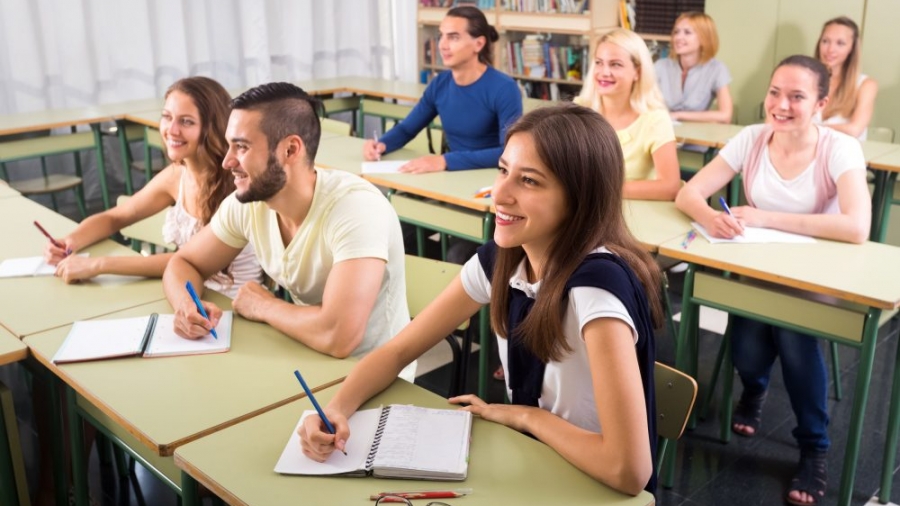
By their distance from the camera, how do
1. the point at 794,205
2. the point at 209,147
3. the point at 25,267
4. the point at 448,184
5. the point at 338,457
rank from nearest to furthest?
the point at 338,457 < the point at 25,267 < the point at 209,147 < the point at 794,205 < the point at 448,184

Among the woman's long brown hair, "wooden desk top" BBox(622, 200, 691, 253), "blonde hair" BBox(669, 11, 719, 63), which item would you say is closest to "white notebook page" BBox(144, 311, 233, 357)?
the woman's long brown hair

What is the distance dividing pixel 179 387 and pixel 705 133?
347 centimetres

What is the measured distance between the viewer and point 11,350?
1872mm

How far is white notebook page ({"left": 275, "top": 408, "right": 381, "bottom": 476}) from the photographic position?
4.55 ft

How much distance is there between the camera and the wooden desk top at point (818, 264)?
2.22 meters

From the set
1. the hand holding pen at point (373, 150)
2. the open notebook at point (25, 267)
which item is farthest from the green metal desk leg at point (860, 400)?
the hand holding pen at point (373, 150)

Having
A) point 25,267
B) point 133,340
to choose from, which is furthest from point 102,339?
point 25,267

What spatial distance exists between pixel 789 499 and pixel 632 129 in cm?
139

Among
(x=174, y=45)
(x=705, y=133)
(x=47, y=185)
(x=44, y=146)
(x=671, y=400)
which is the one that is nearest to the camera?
(x=671, y=400)

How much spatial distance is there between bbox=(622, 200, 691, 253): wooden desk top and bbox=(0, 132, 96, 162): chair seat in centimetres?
324

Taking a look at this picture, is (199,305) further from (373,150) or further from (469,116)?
(469,116)

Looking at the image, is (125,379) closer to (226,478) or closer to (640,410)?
(226,478)

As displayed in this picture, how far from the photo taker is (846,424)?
2896 mm

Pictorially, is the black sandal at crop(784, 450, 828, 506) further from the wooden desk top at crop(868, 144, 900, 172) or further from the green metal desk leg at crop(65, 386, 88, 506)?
the green metal desk leg at crop(65, 386, 88, 506)
